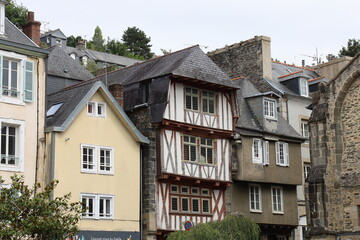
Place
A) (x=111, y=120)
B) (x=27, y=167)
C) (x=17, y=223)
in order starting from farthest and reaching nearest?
(x=111, y=120) → (x=27, y=167) → (x=17, y=223)

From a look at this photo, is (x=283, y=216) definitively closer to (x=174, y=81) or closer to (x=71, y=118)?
(x=174, y=81)

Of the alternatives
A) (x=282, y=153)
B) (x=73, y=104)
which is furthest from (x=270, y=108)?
(x=73, y=104)

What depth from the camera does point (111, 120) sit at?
110 feet

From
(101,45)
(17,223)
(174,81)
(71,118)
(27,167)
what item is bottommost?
(17,223)

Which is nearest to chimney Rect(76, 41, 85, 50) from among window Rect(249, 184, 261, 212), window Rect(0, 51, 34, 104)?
window Rect(249, 184, 261, 212)

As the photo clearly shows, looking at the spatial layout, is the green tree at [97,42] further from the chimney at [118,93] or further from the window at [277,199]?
the chimney at [118,93]

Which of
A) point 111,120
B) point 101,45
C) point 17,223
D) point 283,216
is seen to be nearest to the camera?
point 17,223

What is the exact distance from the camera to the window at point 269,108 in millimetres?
40281

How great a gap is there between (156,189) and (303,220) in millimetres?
12816

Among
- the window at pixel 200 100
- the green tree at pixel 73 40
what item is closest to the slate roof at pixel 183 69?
the window at pixel 200 100

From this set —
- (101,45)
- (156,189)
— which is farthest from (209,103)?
(101,45)

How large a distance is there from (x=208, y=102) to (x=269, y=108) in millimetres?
4990

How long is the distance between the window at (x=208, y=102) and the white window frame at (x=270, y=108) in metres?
4.23

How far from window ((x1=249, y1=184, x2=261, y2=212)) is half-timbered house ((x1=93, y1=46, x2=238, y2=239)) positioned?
2042 mm
